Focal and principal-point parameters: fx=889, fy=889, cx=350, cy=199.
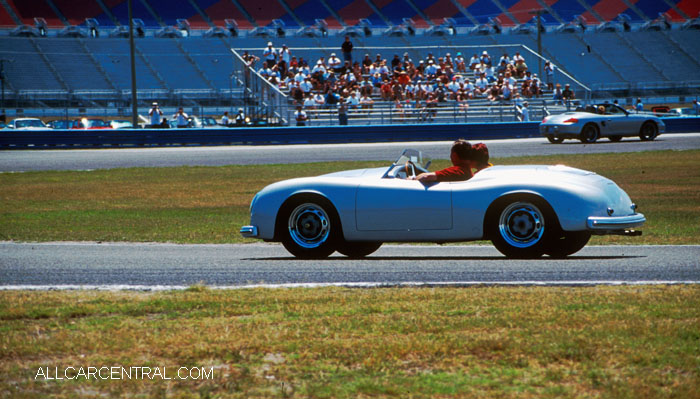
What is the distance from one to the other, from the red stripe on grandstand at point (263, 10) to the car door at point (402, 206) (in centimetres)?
4835

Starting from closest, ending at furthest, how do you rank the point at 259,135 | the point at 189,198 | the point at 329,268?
the point at 329,268, the point at 189,198, the point at 259,135

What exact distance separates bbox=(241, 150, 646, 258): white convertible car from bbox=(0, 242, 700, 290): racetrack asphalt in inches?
8.4

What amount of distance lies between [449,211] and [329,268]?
120cm

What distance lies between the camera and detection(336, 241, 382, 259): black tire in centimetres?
836

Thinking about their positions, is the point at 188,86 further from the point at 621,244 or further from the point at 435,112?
the point at 621,244

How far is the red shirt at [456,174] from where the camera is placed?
8023 mm

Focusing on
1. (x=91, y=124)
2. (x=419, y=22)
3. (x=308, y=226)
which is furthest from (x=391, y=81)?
(x=308, y=226)

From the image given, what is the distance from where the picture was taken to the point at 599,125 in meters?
29.1

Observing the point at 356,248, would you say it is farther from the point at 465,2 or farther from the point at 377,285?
the point at 465,2

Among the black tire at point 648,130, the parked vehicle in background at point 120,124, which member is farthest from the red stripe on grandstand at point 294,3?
the black tire at point 648,130

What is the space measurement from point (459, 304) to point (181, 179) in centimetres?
1557

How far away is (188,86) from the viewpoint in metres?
48.2

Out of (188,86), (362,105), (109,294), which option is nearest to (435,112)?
(362,105)

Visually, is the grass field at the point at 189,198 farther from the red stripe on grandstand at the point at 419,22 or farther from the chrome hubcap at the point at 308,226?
the red stripe on grandstand at the point at 419,22
